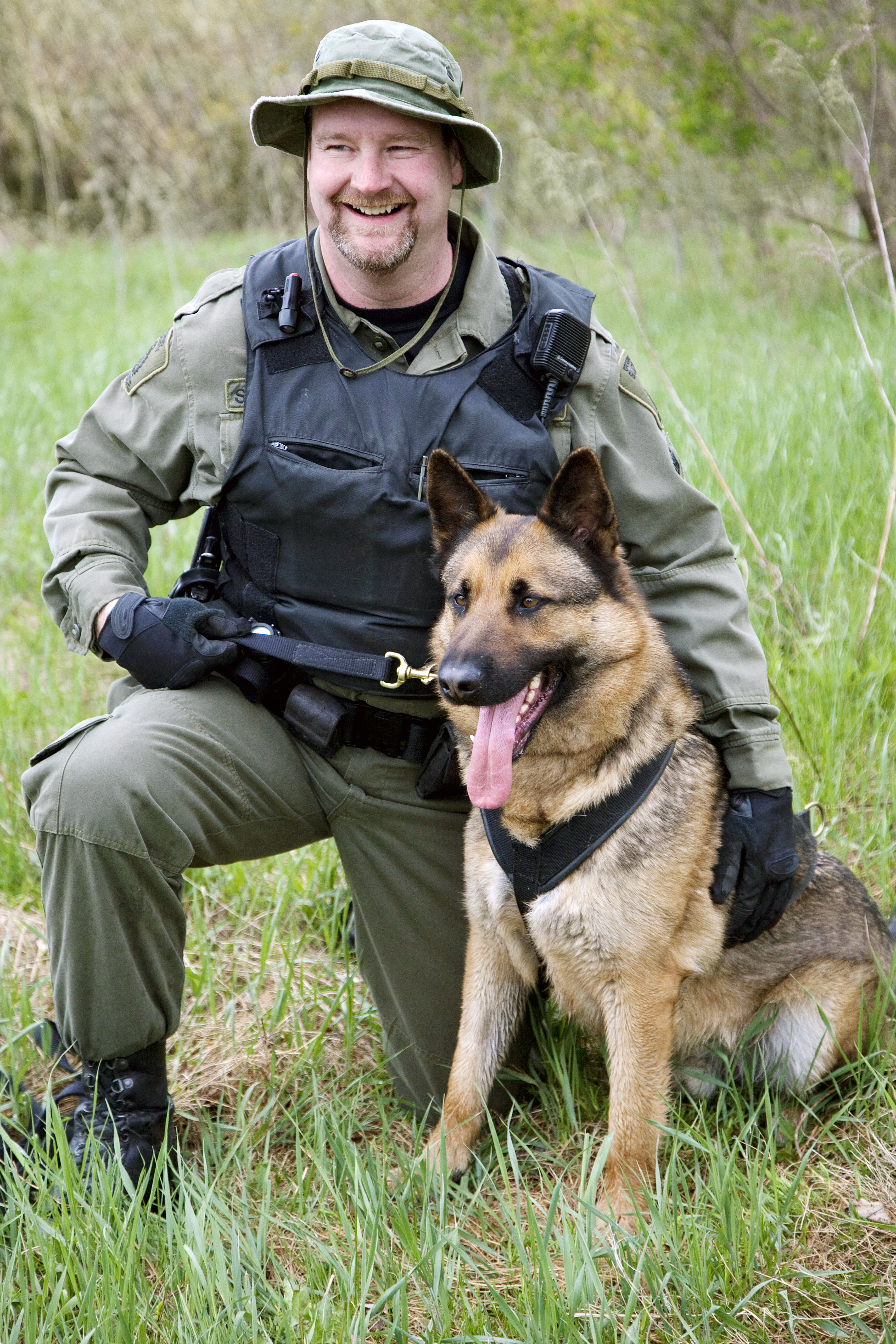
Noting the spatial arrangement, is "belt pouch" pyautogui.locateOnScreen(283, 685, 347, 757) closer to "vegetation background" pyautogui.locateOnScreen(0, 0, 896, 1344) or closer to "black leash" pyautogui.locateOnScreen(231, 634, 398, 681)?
"black leash" pyautogui.locateOnScreen(231, 634, 398, 681)

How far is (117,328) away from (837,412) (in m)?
5.23

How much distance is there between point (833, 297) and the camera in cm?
728

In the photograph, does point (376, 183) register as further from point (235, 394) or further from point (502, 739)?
point (502, 739)

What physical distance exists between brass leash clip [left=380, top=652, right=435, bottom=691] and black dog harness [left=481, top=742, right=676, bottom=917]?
0.37m

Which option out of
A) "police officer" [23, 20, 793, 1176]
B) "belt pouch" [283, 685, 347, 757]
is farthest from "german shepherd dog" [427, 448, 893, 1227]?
"belt pouch" [283, 685, 347, 757]

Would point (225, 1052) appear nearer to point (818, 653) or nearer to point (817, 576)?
point (818, 653)

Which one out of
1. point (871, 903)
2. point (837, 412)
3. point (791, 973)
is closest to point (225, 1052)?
point (791, 973)

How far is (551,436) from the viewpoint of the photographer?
2.57 metres

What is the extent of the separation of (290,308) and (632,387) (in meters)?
0.86

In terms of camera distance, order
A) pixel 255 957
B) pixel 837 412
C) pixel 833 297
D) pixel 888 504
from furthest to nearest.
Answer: pixel 833 297
pixel 837 412
pixel 888 504
pixel 255 957

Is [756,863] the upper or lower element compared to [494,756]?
lower

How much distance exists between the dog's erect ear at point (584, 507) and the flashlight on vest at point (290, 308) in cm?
77

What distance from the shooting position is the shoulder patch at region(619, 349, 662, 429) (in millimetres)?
2629

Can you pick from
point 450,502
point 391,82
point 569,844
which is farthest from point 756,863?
point 391,82
